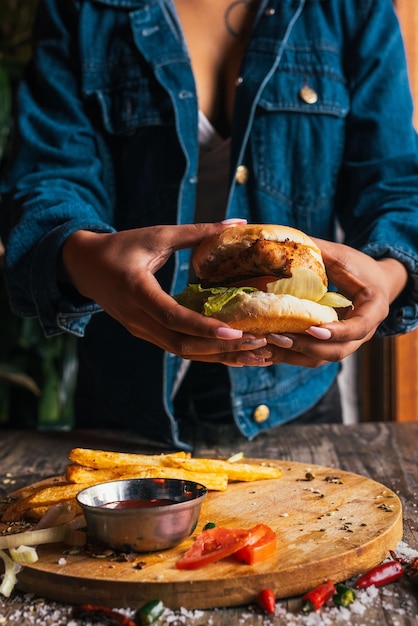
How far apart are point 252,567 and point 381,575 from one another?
8.4 inches

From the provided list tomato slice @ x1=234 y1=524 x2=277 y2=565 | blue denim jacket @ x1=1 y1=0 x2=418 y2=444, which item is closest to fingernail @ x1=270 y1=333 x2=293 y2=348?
tomato slice @ x1=234 y1=524 x2=277 y2=565

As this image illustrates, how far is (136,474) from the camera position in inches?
61.0

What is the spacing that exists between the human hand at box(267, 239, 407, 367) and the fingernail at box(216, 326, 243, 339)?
0.11 meters

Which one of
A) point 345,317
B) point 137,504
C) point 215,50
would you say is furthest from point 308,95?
point 137,504

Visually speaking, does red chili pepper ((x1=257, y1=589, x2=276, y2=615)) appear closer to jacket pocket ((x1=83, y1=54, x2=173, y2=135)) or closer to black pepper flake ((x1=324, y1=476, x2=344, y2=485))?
black pepper flake ((x1=324, y1=476, x2=344, y2=485))

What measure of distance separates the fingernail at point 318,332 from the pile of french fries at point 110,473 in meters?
0.38

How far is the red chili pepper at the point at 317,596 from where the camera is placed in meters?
1.15

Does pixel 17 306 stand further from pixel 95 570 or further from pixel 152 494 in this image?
pixel 95 570

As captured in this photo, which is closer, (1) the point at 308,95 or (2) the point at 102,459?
(2) the point at 102,459

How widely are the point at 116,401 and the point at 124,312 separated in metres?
0.86

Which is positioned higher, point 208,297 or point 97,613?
point 208,297

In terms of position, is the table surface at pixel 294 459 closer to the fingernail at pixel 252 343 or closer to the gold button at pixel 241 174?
the fingernail at pixel 252 343

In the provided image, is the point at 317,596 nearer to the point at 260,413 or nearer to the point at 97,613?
the point at 97,613

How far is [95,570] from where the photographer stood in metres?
1.23
